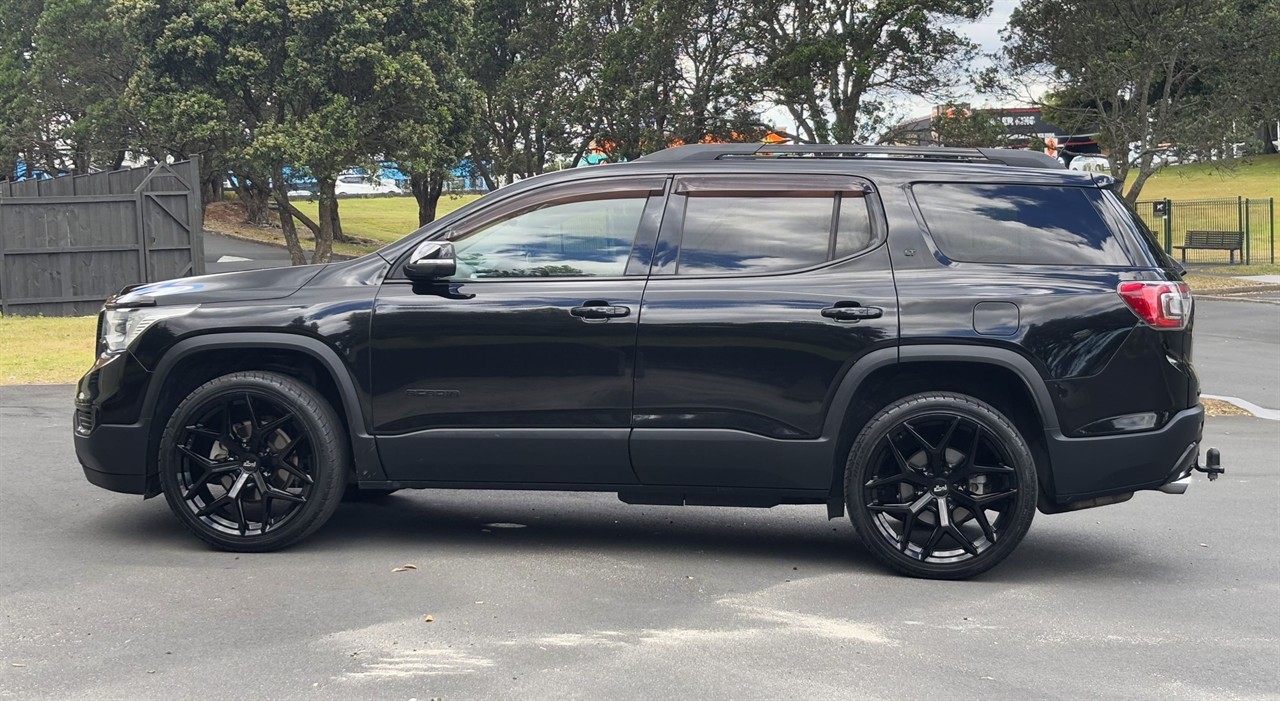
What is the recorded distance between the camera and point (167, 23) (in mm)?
29484

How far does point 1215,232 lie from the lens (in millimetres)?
35031

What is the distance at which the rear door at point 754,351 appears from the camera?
547cm

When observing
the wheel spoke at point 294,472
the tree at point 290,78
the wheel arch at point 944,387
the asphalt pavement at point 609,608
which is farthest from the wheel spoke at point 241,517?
the tree at point 290,78

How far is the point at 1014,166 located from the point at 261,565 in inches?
152

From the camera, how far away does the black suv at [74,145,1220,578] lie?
17.9 feet

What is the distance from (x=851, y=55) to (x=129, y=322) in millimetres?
27114

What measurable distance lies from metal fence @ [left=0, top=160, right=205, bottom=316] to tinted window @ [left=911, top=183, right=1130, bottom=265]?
1697 centimetres

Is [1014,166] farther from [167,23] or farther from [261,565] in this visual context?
[167,23]

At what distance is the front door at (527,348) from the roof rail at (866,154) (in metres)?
0.30

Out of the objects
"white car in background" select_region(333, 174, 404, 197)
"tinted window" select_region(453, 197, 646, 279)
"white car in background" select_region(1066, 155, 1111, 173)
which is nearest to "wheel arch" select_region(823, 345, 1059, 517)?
"white car in background" select_region(1066, 155, 1111, 173)

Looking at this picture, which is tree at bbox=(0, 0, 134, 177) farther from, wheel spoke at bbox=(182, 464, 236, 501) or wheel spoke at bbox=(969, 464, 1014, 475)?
wheel spoke at bbox=(969, 464, 1014, 475)

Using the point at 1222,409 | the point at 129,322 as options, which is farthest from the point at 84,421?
the point at 1222,409

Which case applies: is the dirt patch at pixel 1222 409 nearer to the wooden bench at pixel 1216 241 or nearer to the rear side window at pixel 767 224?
the rear side window at pixel 767 224

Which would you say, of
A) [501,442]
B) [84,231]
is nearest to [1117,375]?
[501,442]
